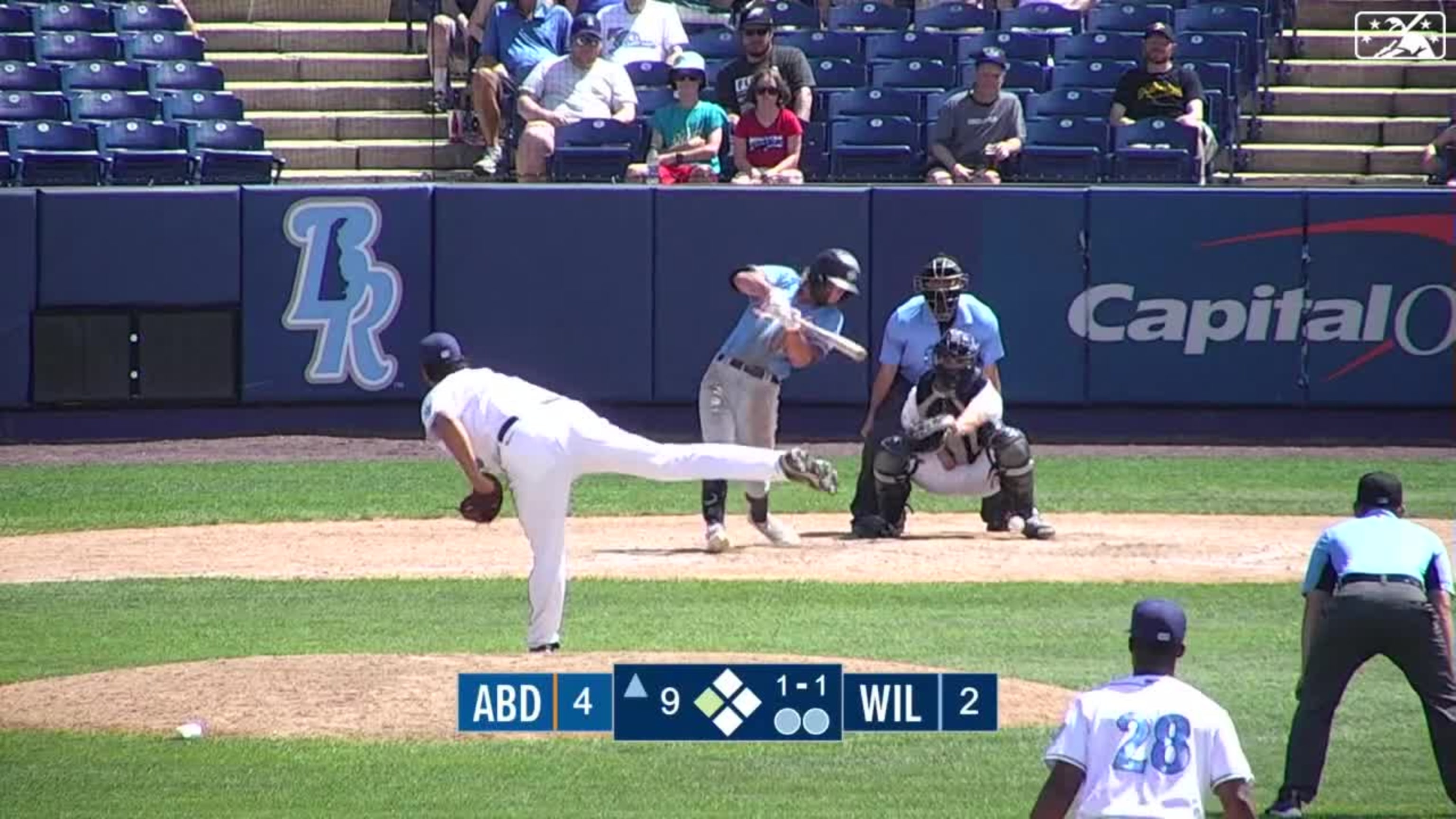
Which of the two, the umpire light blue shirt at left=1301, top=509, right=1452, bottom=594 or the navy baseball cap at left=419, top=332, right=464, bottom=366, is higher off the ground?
the navy baseball cap at left=419, top=332, right=464, bottom=366

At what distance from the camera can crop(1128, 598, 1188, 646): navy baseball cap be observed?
6.56m

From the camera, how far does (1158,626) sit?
6.56m

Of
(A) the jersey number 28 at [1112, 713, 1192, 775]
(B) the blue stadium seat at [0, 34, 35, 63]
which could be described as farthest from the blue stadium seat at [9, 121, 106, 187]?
(A) the jersey number 28 at [1112, 713, 1192, 775]

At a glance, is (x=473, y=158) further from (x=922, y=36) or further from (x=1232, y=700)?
(x=1232, y=700)

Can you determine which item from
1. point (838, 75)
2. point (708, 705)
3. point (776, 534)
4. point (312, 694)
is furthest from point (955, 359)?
point (838, 75)

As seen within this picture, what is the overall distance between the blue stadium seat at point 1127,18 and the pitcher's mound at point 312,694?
11406mm

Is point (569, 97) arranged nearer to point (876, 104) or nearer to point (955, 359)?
point (876, 104)

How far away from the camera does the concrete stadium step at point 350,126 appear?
22.5m

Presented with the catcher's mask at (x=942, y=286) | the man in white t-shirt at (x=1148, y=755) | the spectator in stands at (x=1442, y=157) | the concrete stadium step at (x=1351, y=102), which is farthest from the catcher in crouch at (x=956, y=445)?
the concrete stadium step at (x=1351, y=102)

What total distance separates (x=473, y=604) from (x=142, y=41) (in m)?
9.86

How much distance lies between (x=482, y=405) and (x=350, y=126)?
1271 centimetres

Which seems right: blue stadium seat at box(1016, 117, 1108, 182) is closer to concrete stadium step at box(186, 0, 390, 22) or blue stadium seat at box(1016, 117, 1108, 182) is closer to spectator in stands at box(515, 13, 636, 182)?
spectator in stands at box(515, 13, 636, 182)

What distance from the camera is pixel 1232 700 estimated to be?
1113 cm

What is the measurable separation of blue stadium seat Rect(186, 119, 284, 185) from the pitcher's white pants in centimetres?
986
